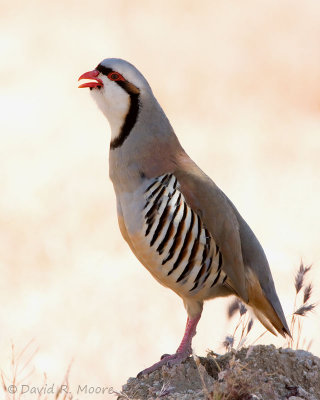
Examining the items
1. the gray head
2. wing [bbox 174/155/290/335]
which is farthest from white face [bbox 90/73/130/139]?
wing [bbox 174/155/290/335]

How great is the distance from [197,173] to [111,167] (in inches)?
21.1

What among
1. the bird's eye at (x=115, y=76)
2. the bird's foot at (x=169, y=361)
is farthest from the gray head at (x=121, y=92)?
the bird's foot at (x=169, y=361)

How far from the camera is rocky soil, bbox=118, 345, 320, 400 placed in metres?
4.00

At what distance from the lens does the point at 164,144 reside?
463 centimetres

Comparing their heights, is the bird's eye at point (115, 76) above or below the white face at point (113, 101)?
above

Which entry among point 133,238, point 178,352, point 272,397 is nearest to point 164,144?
point 133,238

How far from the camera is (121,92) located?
4.64 meters

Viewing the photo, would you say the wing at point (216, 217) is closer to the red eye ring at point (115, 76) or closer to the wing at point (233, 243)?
the wing at point (233, 243)

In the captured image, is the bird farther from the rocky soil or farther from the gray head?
the rocky soil

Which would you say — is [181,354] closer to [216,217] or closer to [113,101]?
[216,217]

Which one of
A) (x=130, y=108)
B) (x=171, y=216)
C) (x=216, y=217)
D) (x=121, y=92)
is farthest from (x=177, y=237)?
(x=121, y=92)

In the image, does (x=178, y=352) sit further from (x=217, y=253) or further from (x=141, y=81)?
(x=141, y=81)

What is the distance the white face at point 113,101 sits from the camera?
15.2ft

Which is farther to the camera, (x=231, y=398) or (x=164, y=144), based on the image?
(x=164, y=144)
